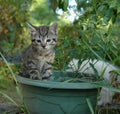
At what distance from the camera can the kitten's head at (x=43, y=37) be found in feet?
9.57

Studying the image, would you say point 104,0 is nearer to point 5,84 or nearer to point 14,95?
point 5,84

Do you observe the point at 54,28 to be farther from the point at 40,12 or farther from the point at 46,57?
the point at 40,12

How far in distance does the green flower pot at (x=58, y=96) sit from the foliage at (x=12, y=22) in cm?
260

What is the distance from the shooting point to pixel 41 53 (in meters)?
2.98

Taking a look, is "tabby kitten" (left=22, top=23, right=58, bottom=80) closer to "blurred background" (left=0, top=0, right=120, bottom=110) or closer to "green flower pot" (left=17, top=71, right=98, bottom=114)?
"blurred background" (left=0, top=0, right=120, bottom=110)

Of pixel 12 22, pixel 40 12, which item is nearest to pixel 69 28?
pixel 12 22

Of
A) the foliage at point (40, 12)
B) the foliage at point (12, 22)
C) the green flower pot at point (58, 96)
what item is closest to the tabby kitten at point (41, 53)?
the green flower pot at point (58, 96)

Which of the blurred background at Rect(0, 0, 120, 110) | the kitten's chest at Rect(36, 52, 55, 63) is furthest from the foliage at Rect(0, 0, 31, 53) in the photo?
the kitten's chest at Rect(36, 52, 55, 63)

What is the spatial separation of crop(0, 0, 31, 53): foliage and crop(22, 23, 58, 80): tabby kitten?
7.31 ft

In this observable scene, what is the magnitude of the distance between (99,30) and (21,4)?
2.67m

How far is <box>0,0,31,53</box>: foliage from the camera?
5373 mm

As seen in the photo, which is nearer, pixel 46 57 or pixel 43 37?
pixel 43 37

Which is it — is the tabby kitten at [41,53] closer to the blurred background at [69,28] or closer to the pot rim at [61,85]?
the blurred background at [69,28]

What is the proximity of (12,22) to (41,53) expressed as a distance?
2.64 m
